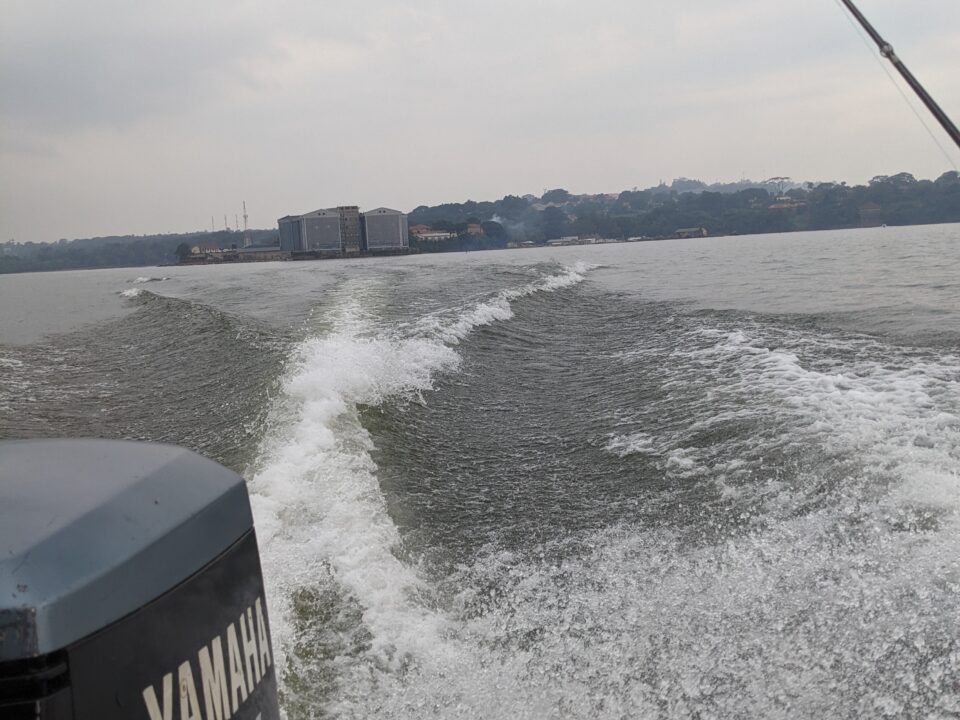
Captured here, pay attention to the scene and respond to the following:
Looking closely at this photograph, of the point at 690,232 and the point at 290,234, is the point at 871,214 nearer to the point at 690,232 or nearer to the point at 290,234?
the point at 690,232

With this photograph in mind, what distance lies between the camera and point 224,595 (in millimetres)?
1213

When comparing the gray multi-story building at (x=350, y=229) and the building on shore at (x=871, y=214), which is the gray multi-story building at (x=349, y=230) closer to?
the gray multi-story building at (x=350, y=229)

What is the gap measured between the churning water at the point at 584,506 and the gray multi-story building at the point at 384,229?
63545 mm

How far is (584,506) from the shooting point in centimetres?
385

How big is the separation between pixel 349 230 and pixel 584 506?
6923cm

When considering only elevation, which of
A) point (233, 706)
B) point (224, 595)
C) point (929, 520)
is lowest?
point (929, 520)

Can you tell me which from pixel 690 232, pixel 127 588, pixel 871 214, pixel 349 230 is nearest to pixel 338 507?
pixel 127 588

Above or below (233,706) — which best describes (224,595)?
above

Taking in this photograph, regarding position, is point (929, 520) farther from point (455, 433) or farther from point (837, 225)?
point (837, 225)

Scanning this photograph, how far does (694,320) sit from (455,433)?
5700mm

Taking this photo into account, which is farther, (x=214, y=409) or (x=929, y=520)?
(x=214, y=409)

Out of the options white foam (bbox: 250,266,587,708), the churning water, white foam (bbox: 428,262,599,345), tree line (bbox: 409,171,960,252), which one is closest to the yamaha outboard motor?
the churning water

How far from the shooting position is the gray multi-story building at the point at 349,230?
7025 cm

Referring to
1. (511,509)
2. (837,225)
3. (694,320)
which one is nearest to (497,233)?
(837,225)
